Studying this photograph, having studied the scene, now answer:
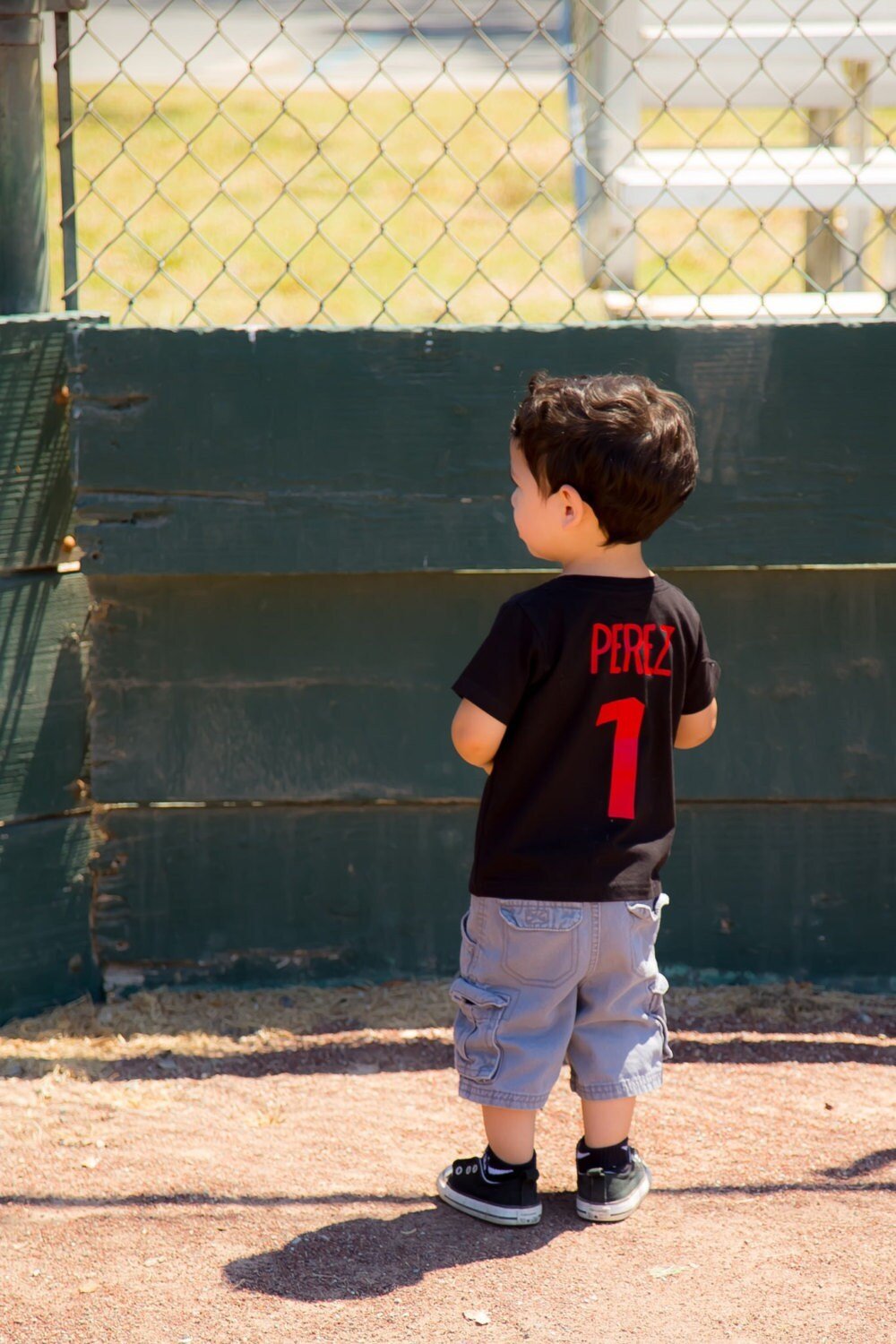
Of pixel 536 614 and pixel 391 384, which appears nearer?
pixel 536 614

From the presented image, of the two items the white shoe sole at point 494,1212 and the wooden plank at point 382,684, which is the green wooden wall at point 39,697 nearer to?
the wooden plank at point 382,684

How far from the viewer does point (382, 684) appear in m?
3.19

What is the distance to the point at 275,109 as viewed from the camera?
34.1ft

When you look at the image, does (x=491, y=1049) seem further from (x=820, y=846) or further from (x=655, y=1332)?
(x=820, y=846)

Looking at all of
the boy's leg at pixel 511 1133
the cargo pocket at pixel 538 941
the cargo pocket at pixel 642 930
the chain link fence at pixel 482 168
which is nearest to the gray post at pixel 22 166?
the chain link fence at pixel 482 168

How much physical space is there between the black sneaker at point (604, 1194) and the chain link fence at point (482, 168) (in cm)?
184

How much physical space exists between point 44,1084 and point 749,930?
1631 mm

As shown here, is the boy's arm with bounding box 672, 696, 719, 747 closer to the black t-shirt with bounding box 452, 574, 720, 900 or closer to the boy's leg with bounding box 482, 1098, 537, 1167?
the black t-shirt with bounding box 452, 574, 720, 900

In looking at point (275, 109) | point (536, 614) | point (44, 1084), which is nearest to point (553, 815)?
point (536, 614)

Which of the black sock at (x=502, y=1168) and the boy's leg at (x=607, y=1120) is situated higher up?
the boy's leg at (x=607, y=1120)

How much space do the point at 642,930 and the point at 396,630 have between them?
3.52 ft

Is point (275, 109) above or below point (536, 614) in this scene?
above

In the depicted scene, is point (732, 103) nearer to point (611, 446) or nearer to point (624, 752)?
point (611, 446)

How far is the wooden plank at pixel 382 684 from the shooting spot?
10.3 ft
